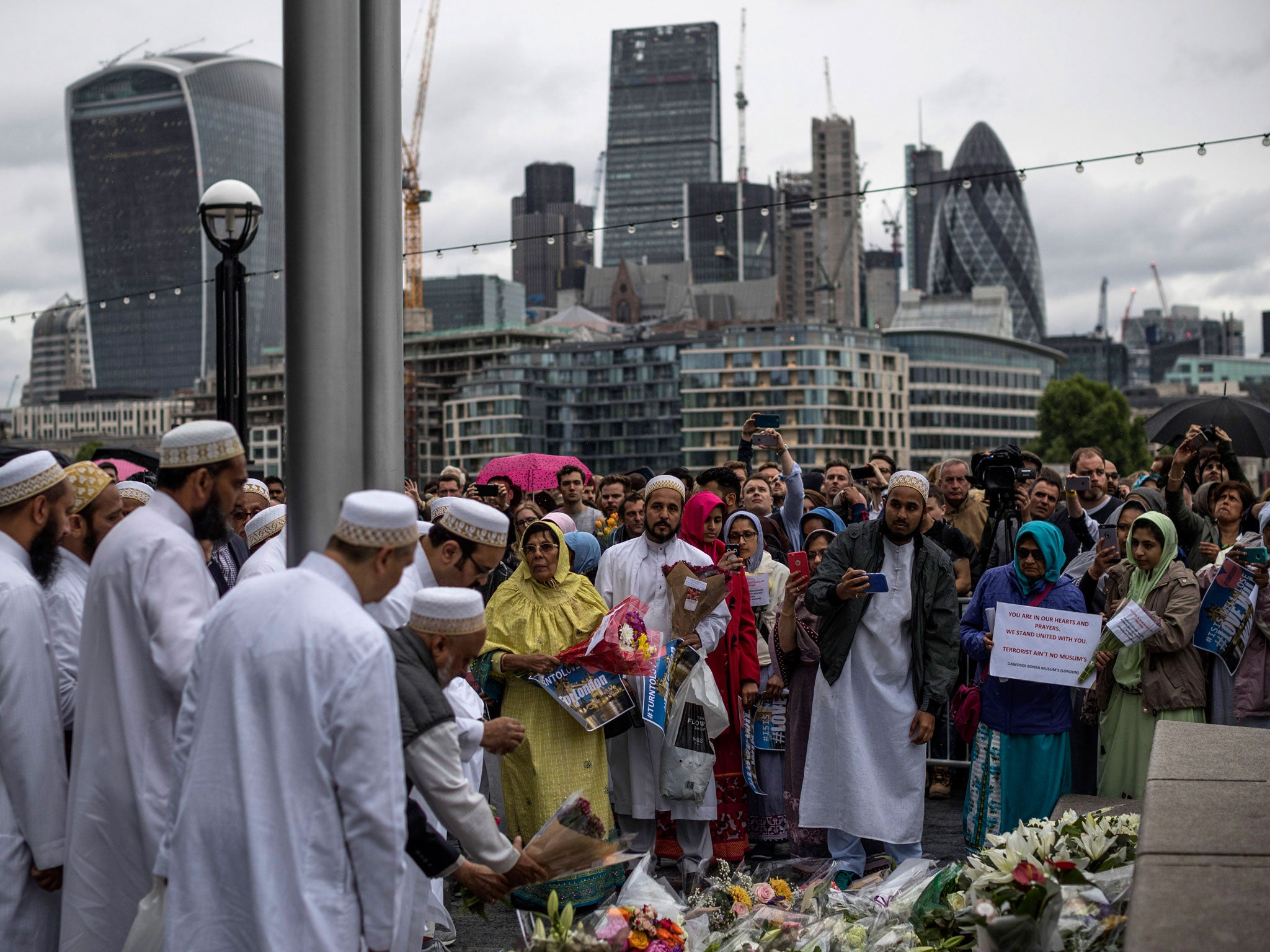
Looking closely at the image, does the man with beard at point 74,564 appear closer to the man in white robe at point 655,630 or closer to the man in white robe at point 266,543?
the man in white robe at point 266,543

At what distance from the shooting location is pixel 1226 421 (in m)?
11.6

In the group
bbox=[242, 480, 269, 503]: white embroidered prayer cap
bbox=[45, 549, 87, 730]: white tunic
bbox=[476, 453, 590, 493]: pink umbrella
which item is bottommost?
bbox=[476, 453, 590, 493]: pink umbrella

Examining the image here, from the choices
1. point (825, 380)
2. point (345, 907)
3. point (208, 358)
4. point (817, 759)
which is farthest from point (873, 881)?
point (208, 358)

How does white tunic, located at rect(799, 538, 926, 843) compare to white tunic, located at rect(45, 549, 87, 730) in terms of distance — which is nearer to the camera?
white tunic, located at rect(45, 549, 87, 730)

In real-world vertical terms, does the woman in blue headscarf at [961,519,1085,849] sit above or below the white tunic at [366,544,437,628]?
below

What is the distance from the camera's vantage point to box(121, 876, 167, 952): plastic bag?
3.54m

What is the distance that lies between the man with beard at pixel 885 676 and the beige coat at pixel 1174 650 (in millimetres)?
1041

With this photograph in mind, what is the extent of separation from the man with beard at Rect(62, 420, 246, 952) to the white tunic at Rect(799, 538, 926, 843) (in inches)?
150

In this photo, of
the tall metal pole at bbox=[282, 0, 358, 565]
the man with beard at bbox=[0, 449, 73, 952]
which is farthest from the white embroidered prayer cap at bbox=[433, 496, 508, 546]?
the man with beard at bbox=[0, 449, 73, 952]

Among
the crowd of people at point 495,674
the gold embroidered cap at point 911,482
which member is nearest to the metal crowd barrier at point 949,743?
the crowd of people at point 495,674

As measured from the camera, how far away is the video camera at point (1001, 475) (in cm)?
898

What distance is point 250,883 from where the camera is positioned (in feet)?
10.9

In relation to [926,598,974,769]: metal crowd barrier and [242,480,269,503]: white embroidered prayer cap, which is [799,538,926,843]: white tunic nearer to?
[926,598,974,769]: metal crowd barrier

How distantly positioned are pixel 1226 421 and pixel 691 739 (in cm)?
683
